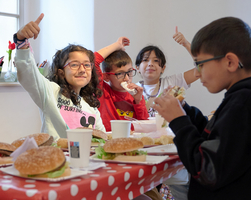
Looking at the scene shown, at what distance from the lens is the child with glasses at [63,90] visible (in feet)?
4.67

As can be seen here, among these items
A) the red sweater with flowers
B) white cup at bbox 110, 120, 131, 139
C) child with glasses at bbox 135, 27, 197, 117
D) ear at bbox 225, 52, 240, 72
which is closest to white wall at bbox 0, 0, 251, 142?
child with glasses at bbox 135, 27, 197, 117

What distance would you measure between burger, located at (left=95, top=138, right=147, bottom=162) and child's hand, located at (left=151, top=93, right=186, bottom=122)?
0.45 feet

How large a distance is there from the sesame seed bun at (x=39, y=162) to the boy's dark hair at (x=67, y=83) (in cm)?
103

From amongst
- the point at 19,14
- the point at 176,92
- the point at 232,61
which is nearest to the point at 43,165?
the point at 232,61

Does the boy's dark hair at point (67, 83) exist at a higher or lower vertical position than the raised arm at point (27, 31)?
lower

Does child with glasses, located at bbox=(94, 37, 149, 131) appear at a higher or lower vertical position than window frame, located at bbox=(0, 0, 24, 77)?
lower

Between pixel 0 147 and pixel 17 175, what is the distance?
9.1 inches

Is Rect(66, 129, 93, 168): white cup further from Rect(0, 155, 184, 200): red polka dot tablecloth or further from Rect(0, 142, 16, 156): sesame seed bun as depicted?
Rect(0, 142, 16, 156): sesame seed bun

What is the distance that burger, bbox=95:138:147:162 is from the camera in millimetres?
870

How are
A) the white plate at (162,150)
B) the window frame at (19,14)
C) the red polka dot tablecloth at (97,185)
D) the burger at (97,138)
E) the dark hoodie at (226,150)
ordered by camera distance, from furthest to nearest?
the window frame at (19,14) < the burger at (97,138) < the white plate at (162,150) < the dark hoodie at (226,150) < the red polka dot tablecloth at (97,185)

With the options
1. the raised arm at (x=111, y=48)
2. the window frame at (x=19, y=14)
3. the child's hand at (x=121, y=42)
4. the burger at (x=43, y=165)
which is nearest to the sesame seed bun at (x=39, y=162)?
the burger at (x=43, y=165)

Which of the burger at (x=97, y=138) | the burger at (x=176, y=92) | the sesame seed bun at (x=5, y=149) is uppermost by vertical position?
the burger at (x=176, y=92)

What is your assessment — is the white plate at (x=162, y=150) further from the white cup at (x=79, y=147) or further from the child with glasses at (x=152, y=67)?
the child with glasses at (x=152, y=67)

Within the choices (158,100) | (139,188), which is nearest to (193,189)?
(139,188)
